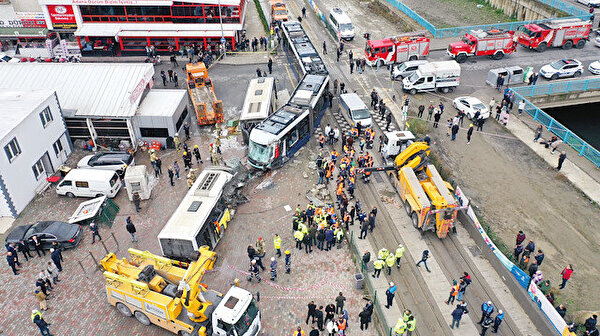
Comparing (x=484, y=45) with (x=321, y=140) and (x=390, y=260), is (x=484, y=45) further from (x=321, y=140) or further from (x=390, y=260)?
(x=390, y=260)

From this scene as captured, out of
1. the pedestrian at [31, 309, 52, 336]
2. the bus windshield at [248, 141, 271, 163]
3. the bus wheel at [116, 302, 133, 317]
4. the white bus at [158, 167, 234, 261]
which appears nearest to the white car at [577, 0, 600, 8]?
the bus windshield at [248, 141, 271, 163]

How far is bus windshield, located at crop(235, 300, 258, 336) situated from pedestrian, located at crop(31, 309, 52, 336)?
8.20 m

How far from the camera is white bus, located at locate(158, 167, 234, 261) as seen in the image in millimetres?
20953

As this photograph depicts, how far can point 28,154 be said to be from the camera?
26.3m

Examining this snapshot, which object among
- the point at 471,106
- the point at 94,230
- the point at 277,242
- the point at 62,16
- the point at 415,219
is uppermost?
the point at 62,16

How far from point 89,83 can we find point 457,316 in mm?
28096

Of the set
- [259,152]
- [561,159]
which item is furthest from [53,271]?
[561,159]

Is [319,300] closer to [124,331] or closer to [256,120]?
[124,331]

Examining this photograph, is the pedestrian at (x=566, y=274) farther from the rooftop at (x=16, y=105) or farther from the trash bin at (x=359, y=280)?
the rooftop at (x=16, y=105)

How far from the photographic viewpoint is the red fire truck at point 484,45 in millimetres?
42156

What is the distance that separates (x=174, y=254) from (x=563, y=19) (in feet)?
144

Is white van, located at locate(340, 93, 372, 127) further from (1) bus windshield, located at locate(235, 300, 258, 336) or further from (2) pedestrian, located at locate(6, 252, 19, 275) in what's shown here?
(2) pedestrian, located at locate(6, 252, 19, 275)

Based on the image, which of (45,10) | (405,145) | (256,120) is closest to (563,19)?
(405,145)

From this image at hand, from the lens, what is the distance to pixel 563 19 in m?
44.6
